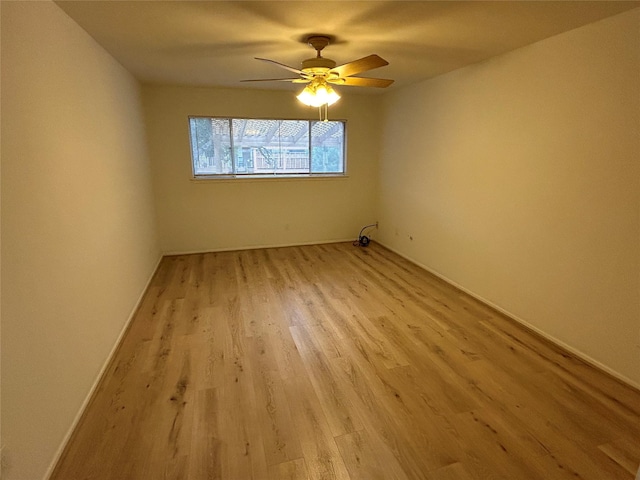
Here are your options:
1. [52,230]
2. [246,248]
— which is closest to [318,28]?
[52,230]

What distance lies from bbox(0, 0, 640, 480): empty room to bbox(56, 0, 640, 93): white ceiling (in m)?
0.02

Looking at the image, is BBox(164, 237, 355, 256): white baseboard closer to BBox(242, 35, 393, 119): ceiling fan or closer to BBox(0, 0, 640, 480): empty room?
BBox(0, 0, 640, 480): empty room

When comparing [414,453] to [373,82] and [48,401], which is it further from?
[373,82]

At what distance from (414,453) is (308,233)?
13.6ft

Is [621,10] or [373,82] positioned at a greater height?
[621,10]

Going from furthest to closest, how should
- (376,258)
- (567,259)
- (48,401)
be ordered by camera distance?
(376,258)
(567,259)
(48,401)

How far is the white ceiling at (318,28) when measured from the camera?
2.07m

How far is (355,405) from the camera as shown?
2.11m

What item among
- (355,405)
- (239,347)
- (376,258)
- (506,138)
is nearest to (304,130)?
(376,258)

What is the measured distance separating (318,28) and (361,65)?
40 centimetres

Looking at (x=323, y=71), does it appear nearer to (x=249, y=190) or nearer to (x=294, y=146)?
(x=294, y=146)

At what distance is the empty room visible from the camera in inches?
66.4

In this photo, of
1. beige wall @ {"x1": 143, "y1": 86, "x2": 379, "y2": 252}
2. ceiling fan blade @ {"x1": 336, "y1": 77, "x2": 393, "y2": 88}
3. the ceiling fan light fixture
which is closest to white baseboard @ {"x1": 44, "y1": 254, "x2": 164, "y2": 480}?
beige wall @ {"x1": 143, "y1": 86, "x2": 379, "y2": 252}

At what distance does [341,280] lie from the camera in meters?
4.17
